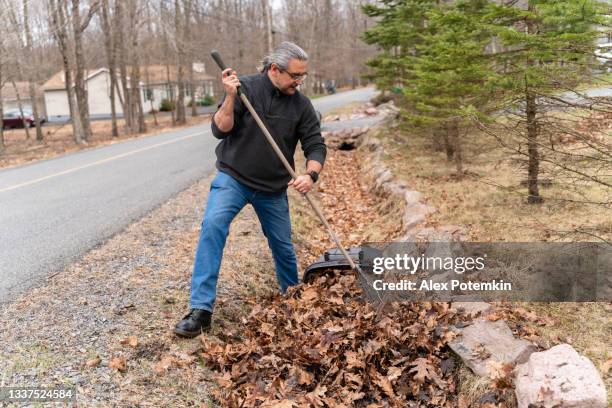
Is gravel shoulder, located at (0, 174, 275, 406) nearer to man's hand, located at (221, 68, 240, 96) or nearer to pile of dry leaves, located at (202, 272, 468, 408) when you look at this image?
pile of dry leaves, located at (202, 272, 468, 408)

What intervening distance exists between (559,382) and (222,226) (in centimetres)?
244

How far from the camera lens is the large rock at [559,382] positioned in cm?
285

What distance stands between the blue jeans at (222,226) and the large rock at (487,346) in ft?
5.67

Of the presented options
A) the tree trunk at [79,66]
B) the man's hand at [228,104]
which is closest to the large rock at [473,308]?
the man's hand at [228,104]

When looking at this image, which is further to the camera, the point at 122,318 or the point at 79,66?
the point at 79,66

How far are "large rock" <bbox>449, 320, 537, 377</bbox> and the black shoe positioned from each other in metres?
1.81

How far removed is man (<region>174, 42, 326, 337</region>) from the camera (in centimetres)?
395

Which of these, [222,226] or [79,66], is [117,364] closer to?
[222,226]

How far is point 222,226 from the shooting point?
13.1ft

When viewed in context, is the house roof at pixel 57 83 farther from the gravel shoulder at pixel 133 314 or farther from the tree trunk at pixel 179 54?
the gravel shoulder at pixel 133 314

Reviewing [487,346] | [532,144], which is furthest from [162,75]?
[487,346]

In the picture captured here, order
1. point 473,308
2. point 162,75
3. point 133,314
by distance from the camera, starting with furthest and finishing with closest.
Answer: point 162,75 → point 133,314 → point 473,308

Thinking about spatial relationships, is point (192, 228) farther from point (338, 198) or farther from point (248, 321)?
point (338, 198)

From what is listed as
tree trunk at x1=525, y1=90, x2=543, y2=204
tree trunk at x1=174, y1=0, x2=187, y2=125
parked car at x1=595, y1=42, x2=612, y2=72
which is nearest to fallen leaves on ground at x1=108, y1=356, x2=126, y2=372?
tree trunk at x1=525, y1=90, x2=543, y2=204
